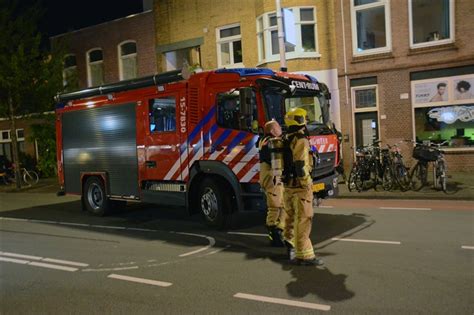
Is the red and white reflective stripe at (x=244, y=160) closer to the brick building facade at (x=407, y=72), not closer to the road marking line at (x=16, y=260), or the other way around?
the road marking line at (x=16, y=260)

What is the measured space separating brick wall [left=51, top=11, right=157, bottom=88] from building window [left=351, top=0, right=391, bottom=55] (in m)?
9.98

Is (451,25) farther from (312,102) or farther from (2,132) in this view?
(2,132)

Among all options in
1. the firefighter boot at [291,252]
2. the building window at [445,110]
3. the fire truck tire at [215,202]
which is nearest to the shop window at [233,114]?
the fire truck tire at [215,202]

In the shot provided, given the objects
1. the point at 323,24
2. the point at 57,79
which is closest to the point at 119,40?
the point at 57,79

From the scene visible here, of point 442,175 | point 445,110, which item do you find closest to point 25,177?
point 445,110

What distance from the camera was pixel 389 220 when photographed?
9.41m

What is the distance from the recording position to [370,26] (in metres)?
18.2

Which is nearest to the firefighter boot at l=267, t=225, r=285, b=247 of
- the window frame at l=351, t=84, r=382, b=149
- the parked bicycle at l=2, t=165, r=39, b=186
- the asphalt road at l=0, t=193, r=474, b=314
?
the asphalt road at l=0, t=193, r=474, b=314

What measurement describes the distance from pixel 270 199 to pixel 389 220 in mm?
3181

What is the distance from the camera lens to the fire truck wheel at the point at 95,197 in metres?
12.0

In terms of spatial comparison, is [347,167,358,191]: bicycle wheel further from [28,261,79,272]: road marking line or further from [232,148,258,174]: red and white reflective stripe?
[28,261,79,272]: road marking line

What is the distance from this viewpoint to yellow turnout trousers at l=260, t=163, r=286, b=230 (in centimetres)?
740

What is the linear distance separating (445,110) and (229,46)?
9.29m

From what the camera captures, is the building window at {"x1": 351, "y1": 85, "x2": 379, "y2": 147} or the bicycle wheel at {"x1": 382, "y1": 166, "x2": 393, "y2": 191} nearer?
the bicycle wheel at {"x1": 382, "y1": 166, "x2": 393, "y2": 191}
